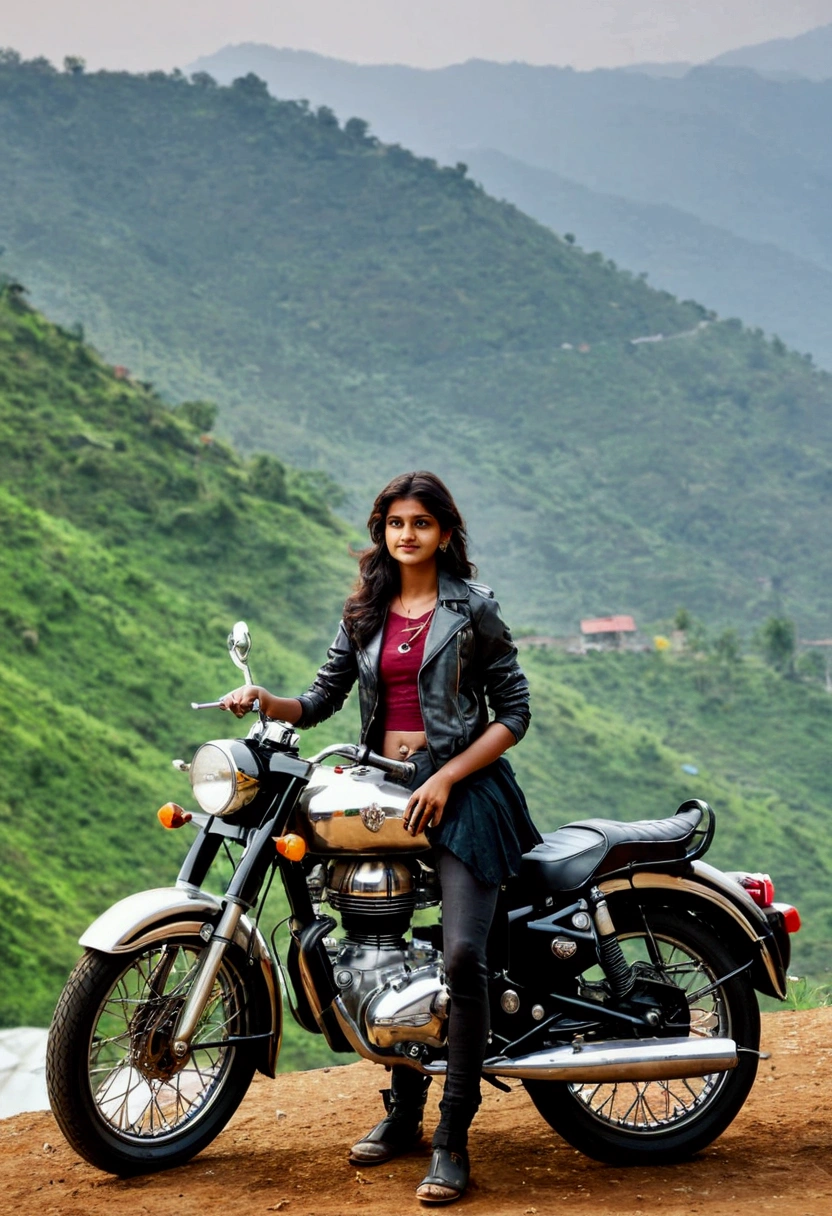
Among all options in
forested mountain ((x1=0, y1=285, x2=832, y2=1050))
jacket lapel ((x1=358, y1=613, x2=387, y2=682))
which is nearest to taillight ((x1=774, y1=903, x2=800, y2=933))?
jacket lapel ((x1=358, y1=613, x2=387, y2=682))

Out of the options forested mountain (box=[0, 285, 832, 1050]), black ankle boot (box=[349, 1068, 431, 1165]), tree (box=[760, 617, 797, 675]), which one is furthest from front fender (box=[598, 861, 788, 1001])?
tree (box=[760, 617, 797, 675])

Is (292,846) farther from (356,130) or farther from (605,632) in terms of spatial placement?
(356,130)

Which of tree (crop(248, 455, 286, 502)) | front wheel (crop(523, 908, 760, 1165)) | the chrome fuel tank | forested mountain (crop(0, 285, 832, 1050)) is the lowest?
forested mountain (crop(0, 285, 832, 1050))

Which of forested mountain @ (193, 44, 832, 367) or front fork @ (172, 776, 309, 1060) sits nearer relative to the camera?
front fork @ (172, 776, 309, 1060)

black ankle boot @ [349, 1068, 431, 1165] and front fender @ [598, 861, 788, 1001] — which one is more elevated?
front fender @ [598, 861, 788, 1001]

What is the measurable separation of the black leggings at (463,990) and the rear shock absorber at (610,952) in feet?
1.14

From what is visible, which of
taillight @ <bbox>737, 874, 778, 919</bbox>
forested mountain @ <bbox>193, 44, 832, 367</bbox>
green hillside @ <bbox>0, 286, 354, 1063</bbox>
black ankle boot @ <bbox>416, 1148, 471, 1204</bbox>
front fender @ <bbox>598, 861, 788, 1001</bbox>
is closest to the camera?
black ankle boot @ <bbox>416, 1148, 471, 1204</bbox>

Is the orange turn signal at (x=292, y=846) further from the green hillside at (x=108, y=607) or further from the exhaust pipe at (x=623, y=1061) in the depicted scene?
the green hillside at (x=108, y=607)

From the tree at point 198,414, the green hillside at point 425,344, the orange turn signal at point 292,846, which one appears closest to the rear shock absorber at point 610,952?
the orange turn signal at point 292,846

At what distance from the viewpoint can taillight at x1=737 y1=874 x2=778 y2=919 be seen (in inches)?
138

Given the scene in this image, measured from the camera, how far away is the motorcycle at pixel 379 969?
319 centimetres

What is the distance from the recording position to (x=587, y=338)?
7581 cm

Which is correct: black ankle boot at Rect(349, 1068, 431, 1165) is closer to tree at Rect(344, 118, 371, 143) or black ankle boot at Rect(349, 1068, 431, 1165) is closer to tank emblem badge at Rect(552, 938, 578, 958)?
tank emblem badge at Rect(552, 938, 578, 958)

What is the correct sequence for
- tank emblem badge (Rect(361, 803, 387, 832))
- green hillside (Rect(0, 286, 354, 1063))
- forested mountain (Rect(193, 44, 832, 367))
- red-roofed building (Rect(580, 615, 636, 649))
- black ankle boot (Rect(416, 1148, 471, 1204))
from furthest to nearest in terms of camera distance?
forested mountain (Rect(193, 44, 832, 367)) < red-roofed building (Rect(580, 615, 636, 649)) < green hillside (Rect(0, 286, 354, 1063)) < tank emblem badge (Rect(361, 803, 387, 832)) < black ankle boot (Rect(416, 1148, 471, 1204))
